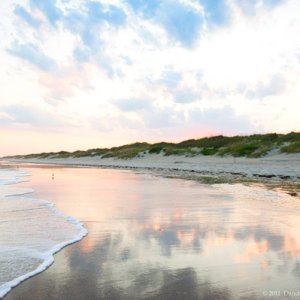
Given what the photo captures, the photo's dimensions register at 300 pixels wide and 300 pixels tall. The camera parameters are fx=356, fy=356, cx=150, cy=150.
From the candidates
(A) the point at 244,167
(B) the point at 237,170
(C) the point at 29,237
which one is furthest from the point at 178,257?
(A) the point at 244,167

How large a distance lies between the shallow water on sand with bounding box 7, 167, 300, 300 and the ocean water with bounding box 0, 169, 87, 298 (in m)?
0.22

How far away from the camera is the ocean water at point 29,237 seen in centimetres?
501

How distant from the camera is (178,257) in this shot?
18.1 ft

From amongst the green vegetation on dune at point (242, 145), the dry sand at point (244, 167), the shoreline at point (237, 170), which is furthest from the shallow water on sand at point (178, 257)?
the green vegetation on dune at point (242, 145)

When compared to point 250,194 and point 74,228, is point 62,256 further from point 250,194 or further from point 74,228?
point 250,194

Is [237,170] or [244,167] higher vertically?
[244,167]

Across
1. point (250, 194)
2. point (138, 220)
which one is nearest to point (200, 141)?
point (250, 194)

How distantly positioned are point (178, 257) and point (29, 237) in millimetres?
3164

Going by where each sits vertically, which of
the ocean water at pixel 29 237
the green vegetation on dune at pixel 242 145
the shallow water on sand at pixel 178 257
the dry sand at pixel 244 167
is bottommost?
the shallow water on sand at pixel 178 257

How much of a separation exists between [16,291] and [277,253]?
154 inches

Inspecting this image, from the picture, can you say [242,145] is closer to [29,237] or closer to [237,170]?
[237,170]

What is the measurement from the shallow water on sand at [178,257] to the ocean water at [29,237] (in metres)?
0.22

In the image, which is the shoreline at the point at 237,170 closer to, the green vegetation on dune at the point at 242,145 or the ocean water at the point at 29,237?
the green vegetation on dune at the point at 242,145

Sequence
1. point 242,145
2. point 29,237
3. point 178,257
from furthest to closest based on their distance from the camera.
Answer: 1. point 242,145
2. point 29,237
3. point 178,257
